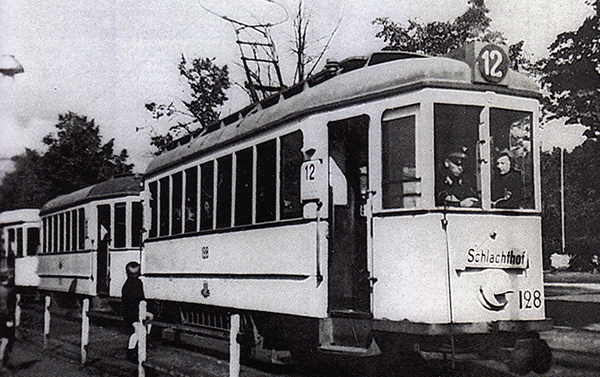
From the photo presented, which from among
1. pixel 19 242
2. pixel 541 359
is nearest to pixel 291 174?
pixel 541 359

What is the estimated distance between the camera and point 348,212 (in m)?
7.82

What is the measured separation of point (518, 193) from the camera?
7.34 metres

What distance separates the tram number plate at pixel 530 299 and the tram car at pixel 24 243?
59.5 ft

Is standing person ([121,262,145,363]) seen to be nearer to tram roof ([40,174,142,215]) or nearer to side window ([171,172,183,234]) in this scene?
side window ([171,172,183,234])

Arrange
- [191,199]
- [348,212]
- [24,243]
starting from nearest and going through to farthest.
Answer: [348,212], [191,199], [24,243]

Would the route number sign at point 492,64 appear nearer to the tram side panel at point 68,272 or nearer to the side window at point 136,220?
the side window at point 136,220

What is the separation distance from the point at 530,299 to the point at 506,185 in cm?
108

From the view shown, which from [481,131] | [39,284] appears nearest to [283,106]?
[481,131]

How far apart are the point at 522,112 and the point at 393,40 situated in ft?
31.9

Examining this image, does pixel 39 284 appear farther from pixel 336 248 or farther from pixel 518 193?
pixel 518 193

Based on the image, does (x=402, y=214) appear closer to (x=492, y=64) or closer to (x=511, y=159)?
(x=511, y=159)

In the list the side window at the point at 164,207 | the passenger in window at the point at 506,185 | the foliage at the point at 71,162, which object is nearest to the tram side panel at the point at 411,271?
the passenger in window at the point at 506,185

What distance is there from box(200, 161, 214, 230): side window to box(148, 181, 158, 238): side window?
2.34 metres

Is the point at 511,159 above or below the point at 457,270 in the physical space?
above
